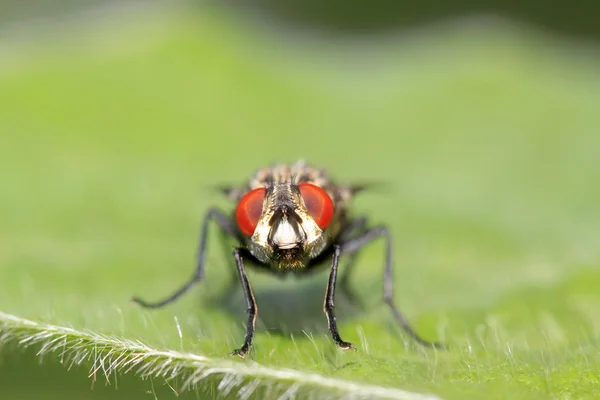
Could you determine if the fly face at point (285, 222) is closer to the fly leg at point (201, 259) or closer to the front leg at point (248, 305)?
the front leg at point (248, 305)

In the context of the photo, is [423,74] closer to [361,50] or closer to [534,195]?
[361,50]

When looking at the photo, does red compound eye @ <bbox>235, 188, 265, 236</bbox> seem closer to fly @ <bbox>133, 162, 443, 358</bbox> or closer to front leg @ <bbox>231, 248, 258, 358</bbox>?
fly @ <bbox>133, 162, 443, 358</bbox>

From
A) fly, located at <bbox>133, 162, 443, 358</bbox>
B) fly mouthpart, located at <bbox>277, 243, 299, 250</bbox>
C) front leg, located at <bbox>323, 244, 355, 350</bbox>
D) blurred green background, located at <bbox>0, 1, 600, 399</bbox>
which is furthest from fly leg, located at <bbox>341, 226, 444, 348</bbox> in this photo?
fly mouthpart, located at <bbox>277, 243, 299, 250</bbox>

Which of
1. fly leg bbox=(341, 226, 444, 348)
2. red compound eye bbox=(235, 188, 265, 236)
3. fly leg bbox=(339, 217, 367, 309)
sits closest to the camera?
red compound eye bbox=(235, 188, 265, 236)

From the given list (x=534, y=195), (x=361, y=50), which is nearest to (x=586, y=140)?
(x=534, y=195)

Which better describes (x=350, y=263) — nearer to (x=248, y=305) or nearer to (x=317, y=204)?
(x=317, y=204)

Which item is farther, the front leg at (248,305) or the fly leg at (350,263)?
the fly leg at (350,263)

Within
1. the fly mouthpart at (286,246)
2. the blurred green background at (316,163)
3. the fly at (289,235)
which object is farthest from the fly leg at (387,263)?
the fly mouthpart at (286,246)
